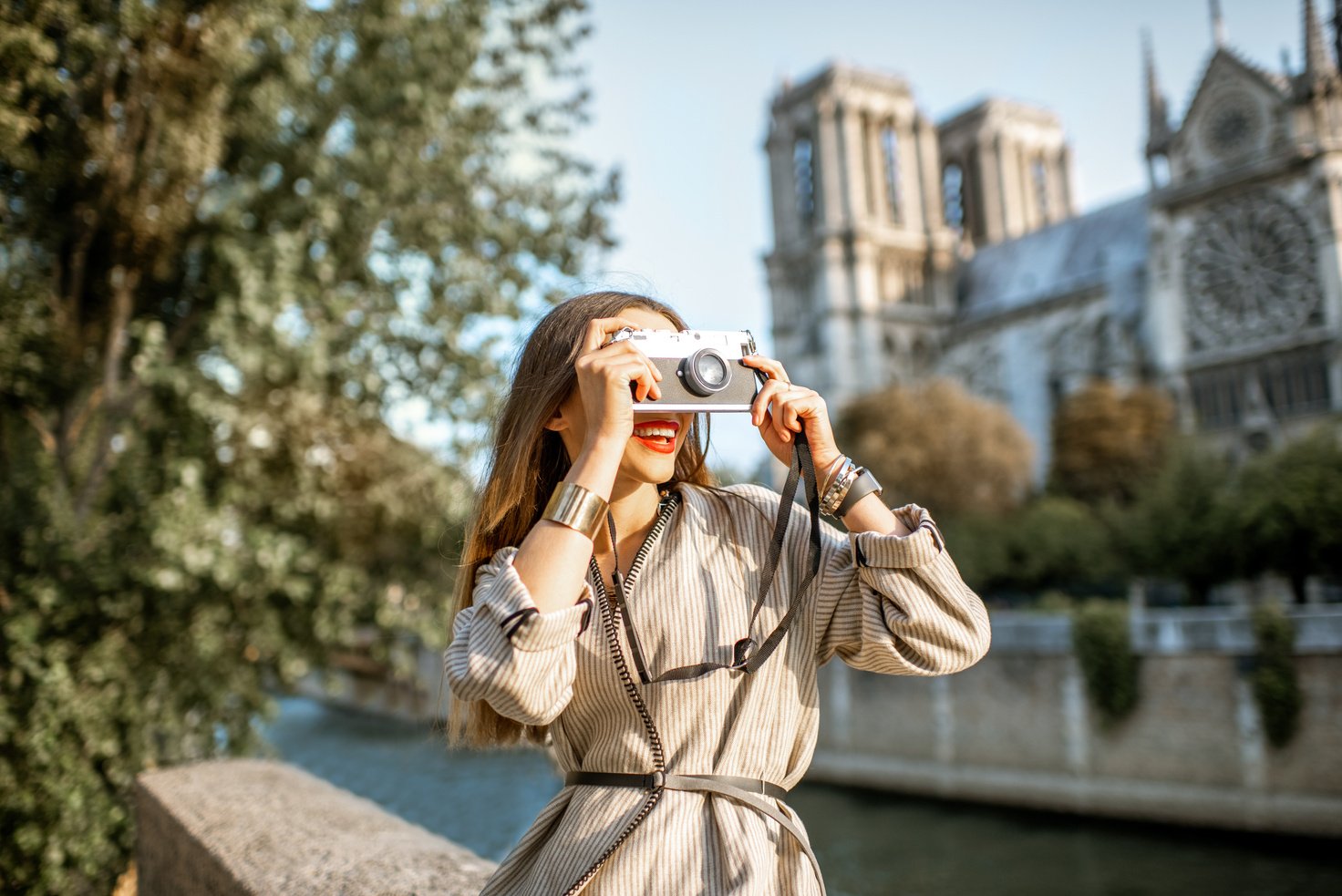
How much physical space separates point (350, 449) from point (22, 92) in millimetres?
2369

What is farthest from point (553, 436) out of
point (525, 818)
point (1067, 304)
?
point (1067, 304)

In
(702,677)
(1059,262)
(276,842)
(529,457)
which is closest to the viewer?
(702,677)

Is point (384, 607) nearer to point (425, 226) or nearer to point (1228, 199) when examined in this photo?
point (425, 226)

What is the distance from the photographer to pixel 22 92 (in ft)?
15.6

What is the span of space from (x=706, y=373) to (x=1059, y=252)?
4717 centimetres

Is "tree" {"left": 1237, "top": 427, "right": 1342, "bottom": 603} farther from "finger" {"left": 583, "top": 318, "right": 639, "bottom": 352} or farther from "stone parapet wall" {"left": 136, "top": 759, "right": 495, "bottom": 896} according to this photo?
"finger" {"left": 583, "top": 318, "right": 639, "bottom": 352}

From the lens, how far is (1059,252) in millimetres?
45062

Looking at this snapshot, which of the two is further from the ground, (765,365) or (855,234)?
(855,234)

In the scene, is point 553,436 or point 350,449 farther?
point 350,449

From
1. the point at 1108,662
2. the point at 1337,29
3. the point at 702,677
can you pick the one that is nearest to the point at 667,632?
the point at 702,677

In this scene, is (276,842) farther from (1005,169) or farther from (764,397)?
(1005,169)

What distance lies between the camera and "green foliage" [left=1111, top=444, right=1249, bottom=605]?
725 inches

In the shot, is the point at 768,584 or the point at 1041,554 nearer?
the point at 768,584

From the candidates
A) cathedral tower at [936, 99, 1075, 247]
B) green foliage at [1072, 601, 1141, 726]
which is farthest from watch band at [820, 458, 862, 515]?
cathedral tower at [936, 99, 1075, 247]
